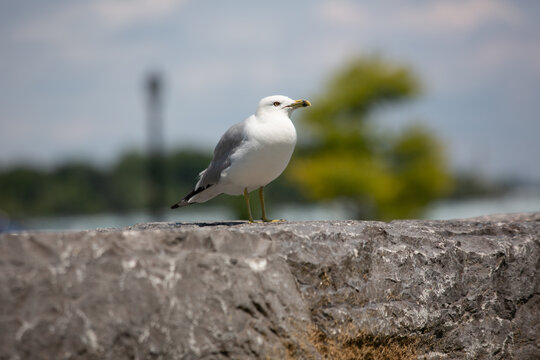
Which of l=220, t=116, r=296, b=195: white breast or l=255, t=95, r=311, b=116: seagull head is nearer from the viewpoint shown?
l=220, t=116, r=296, b=195: white breast

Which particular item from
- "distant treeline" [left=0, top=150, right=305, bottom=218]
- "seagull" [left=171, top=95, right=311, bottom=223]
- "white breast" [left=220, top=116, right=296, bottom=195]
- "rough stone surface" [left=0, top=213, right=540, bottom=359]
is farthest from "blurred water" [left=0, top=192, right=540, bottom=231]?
"rough stone surface" [left=0, top=213, right=540, bottom=359]

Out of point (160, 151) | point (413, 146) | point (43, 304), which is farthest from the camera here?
point (413, 146)

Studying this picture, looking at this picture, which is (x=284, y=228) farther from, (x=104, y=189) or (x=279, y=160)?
(x=104, y=189)

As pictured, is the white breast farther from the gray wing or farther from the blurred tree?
the blurred tree

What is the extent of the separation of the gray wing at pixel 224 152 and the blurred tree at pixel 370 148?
62.8ft

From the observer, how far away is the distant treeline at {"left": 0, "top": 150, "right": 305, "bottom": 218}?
Answer: 34.6 metres

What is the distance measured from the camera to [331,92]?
81.9 feet

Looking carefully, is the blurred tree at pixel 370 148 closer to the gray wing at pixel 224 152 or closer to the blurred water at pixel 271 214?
the blurred water at pixel 271 214

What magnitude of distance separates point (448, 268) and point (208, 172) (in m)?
1.76

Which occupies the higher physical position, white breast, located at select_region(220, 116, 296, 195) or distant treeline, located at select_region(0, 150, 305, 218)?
white breast, located at select_region(220, 116, 296, 195)

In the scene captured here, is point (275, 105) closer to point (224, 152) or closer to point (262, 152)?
point (262, 152)

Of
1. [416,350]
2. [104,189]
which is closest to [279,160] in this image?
[416,350]

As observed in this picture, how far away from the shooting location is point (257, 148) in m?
4.07

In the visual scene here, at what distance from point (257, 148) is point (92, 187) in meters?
35.0
